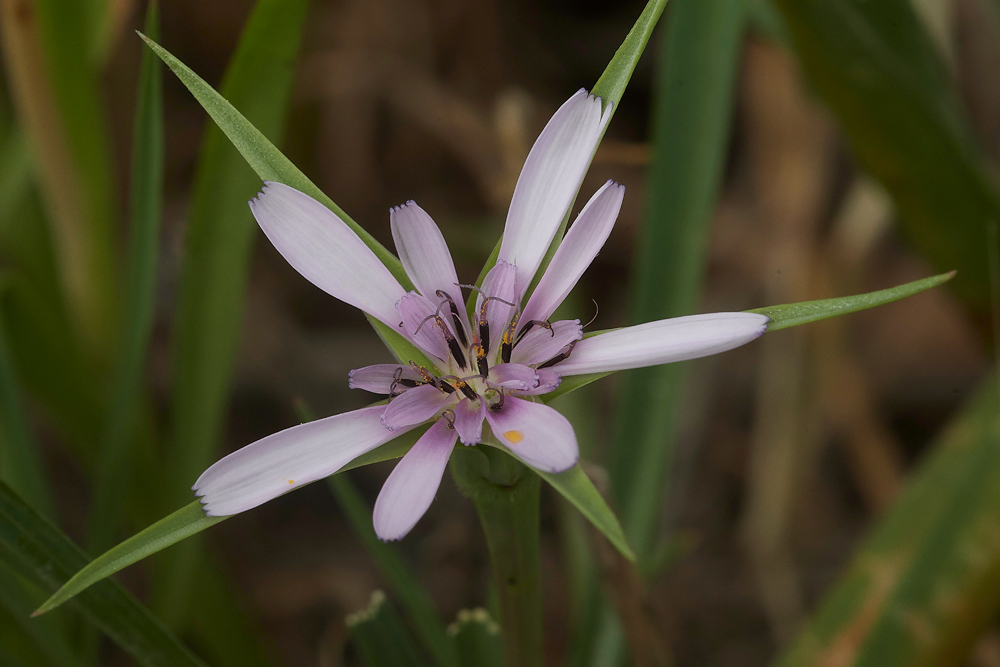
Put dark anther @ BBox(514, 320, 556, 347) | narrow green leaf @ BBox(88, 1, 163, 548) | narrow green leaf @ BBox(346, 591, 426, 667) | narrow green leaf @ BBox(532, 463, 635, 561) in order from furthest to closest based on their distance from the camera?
narrow green leaf @ BBox(88, 1, 163, 548)
narrow green leaf @ BBox(346, 591, 426, 667)
dark anther @ BBox(514, 320, 556, 347)
narrow green leaf @ BBox(532, 463, 635, 561)

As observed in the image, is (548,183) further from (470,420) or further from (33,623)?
(33,623)

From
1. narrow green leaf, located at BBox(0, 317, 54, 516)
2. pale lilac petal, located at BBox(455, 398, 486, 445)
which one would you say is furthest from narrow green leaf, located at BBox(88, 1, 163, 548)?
pale lilac petal, located at BBox(455, 398, 486, 445)

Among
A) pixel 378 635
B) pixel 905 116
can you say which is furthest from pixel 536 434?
pixel 905 116

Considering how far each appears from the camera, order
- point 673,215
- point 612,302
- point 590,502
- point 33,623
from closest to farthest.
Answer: point 590,502 → point 33,623 → point 673,215 → point 612,302

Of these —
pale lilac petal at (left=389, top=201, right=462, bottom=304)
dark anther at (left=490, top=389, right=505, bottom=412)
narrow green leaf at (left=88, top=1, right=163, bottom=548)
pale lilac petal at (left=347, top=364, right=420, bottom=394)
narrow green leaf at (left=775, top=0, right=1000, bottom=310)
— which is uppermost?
narrow green leaf at (left=88, top=1, right=163, bottom=548)

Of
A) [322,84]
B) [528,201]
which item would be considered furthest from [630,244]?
[528,201]

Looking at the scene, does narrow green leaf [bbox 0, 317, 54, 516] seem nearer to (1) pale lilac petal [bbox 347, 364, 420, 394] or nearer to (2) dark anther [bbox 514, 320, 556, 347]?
(1) pale lilac petal [bbox 347, 364, 420, 394]
